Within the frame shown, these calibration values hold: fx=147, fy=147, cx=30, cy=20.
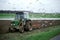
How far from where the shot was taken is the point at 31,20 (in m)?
2.26

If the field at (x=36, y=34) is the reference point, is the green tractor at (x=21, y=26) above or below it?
above

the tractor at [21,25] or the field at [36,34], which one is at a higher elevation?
the tractor at [21,25]

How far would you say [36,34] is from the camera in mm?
2223

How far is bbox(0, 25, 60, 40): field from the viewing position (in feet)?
7.12

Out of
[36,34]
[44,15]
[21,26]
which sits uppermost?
[44,15]

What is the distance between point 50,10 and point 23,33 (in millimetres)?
565

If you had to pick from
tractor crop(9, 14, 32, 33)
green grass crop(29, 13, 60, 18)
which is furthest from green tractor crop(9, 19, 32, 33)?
green grass crop(29, 13, 60, 18)

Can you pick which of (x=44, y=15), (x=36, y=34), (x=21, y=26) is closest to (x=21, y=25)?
(x=21, y=26)

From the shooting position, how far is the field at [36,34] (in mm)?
2170

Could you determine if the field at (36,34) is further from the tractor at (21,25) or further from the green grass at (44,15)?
the green grass at (44,15)

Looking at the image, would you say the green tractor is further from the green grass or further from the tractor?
the green grass

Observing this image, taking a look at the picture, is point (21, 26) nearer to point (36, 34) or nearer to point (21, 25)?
point (21, 25)

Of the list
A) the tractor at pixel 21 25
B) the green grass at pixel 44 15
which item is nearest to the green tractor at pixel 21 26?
the tractor at pixel 21 25

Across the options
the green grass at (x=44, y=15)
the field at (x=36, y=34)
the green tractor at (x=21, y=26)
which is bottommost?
the field at (x=36, y=34)
